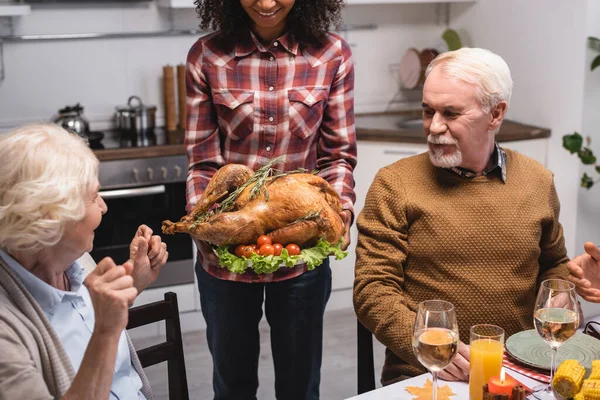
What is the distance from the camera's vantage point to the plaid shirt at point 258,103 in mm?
2285

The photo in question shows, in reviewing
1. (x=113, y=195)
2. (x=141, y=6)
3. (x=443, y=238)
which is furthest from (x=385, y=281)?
(x=141, y=6)

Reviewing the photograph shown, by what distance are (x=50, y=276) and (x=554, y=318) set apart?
3.15 ft

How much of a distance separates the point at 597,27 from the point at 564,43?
160 mm

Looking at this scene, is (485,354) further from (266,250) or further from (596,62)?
(596,62)

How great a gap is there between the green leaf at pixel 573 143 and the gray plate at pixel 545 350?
1.97 meters

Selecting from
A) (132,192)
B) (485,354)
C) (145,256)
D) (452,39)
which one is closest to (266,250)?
(145,256)

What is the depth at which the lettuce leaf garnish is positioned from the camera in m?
1.80

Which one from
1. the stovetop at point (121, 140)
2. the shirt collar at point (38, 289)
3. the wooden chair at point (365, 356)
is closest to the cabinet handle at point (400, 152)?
the stovetop at point (121, 140)

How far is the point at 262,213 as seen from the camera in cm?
186

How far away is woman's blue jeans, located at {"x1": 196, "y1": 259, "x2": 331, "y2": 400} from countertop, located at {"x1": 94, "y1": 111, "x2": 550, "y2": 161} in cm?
136

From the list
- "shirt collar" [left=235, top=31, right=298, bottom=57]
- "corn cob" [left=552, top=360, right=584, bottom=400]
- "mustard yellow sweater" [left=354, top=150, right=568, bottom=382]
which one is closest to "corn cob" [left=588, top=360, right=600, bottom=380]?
"corn cob" [left=552, top=360, right=584, bottom=400]

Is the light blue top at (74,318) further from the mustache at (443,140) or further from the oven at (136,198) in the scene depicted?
the oven at (136,198)

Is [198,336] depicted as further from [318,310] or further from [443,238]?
[443,238]

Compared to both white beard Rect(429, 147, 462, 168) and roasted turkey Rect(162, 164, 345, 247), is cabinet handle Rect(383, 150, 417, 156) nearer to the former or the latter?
white beard Rect(429, 147, 462, 168)
